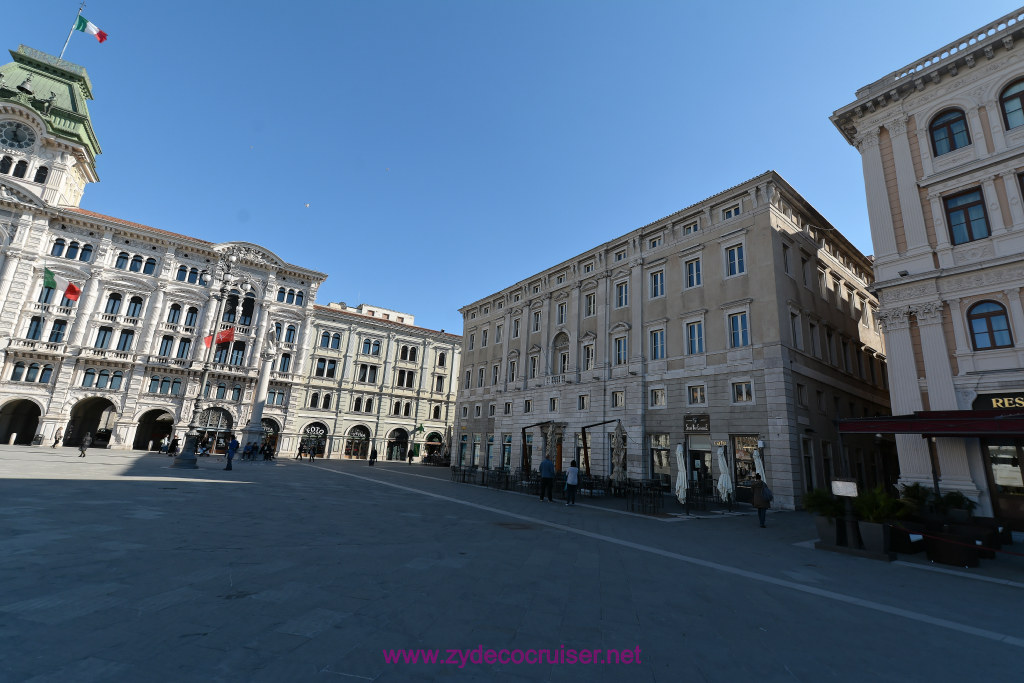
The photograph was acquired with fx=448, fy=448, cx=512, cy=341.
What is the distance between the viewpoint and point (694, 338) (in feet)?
84.1

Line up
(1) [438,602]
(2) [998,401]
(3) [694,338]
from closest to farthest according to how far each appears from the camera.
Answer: (1) [438,602] < (2) [998,401] < (3) [694,338]

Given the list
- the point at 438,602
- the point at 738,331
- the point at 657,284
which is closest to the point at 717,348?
the point at 738,331

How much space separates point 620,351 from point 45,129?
188 ft

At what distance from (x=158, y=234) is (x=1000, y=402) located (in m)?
61.7

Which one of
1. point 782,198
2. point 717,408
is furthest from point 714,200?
point 717,408

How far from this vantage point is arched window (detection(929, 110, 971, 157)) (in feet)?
58.0

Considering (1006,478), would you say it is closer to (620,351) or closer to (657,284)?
(657,284)

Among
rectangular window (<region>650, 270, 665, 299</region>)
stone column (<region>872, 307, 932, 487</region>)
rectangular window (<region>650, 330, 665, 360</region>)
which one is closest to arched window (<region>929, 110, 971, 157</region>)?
stone column (<region>872, 307, 932, 487</region>)

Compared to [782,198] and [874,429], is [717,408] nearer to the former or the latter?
[874,429]

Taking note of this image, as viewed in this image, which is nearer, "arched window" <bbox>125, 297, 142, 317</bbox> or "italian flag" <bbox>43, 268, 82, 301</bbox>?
"italian flag" <bbox>43, 268, 82, 301</bbox>

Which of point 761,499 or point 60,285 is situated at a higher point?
point 60,285

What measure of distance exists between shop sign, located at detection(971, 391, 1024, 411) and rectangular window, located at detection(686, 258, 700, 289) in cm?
1311

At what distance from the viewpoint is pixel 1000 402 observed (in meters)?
14.8

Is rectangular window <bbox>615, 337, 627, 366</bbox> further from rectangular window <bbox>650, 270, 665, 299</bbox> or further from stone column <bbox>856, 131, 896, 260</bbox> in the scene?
stone column <bbox>856, 131, 896, 260</bbox>
